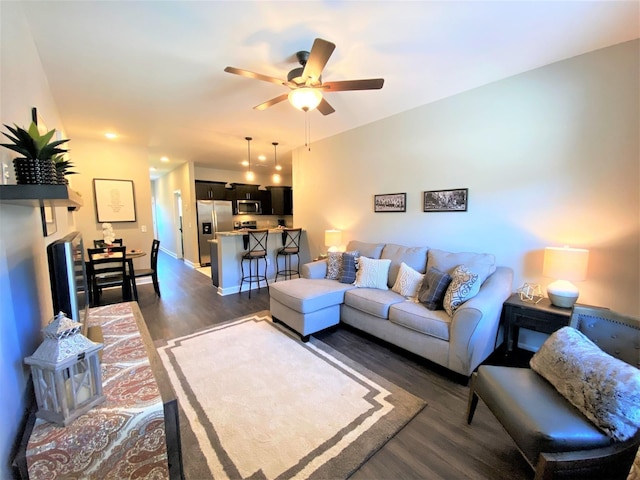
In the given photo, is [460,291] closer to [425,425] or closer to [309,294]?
[425,425]

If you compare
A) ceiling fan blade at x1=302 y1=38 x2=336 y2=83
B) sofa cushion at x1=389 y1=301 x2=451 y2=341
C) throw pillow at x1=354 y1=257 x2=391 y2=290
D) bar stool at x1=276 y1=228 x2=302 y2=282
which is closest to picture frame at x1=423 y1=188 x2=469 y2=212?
throw pillow at x1=354 y1=257 x2=391 y2=290

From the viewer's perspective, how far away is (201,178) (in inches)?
283

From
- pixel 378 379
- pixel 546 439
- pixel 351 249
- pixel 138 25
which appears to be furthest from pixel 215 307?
pixel 546 439

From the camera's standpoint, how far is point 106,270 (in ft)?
12.3

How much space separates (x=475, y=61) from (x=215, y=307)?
13.8ft

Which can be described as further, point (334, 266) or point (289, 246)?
point (289, 246)

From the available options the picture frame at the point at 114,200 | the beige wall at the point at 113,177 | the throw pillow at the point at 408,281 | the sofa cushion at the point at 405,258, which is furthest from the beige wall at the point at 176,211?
the throw pillow at the point at 408,281

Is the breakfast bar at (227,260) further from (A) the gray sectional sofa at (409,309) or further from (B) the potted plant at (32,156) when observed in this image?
(B) the potted plant at (32,156)

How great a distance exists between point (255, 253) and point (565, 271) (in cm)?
396

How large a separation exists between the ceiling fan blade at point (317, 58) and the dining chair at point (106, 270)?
3581 mm

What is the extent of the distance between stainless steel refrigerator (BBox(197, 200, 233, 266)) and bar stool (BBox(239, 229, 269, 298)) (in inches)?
91.1

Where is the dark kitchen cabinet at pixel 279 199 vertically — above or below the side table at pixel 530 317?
above

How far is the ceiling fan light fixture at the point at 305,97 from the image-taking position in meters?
2.15

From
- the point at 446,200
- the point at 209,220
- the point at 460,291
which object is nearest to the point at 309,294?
the point at 460,291
